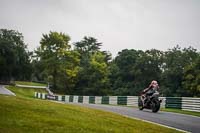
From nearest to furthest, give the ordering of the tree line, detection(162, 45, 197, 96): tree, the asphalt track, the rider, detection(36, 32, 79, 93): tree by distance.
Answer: the asphalt track, the rider, detection(162, 45, 197, 96): tree, the tree line, detection(36, 32, 79, 93): tree

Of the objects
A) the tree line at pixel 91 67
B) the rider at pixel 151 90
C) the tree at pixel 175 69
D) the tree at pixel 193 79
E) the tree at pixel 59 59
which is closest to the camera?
the rider at pixel 151 90

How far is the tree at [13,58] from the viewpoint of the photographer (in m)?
77.8

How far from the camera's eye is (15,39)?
91.5 meters

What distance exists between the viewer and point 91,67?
86.0 metres

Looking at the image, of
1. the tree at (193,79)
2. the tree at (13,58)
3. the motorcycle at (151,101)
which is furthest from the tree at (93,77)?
the motorcycle at (151,101)

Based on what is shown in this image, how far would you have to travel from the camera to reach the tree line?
7712 cm

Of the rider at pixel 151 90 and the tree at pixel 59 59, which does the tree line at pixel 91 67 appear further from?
the rider at pixel 151 90

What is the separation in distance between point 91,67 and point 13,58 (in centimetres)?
1863

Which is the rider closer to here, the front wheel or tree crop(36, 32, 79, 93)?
the front wheel

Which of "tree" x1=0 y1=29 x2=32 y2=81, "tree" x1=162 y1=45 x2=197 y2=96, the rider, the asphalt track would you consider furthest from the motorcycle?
"tree" x1=0 y1=29 x2=32 y2=81

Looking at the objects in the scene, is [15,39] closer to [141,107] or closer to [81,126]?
[141,107]

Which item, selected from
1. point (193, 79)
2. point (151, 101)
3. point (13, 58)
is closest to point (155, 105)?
point (151, 101)

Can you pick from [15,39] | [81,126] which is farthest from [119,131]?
[15,39]

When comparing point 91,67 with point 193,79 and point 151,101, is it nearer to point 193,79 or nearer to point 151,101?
point 193,79
